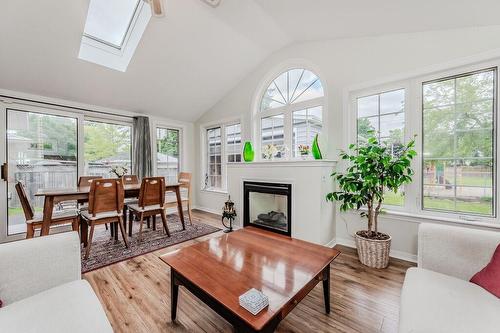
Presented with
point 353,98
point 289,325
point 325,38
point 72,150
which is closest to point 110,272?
point 289,325

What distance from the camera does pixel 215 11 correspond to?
2.73m

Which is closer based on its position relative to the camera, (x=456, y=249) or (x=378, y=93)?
(x=456, y=249)

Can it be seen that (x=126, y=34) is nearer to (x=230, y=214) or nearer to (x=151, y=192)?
(x=151, y=192)

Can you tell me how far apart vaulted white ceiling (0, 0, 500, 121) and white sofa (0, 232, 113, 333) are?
99.5 inches

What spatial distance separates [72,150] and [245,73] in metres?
3.28

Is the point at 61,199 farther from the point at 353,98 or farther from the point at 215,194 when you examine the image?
the point at 353,98

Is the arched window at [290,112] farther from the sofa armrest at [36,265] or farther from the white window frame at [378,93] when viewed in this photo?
the sofa armrest at [36,265]

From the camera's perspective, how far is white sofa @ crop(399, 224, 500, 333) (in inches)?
37.2

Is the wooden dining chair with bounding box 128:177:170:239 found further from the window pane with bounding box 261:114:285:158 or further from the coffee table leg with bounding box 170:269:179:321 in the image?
the window pane with bounding box 261:114:285:158

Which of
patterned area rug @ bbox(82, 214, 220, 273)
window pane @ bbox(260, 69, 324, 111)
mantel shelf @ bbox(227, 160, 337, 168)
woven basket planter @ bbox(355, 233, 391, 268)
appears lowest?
patterned area rug @ bbox(82, 214, 220, 273)

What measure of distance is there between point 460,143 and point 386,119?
737mm

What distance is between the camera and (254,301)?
105cm

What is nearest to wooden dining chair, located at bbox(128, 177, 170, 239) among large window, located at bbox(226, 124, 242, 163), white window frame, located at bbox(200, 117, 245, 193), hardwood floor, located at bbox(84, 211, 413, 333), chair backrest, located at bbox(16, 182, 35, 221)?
hardwood floor, located at bbox(84, 211, 413, 333)

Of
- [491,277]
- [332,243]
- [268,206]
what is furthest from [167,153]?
[491,277]
